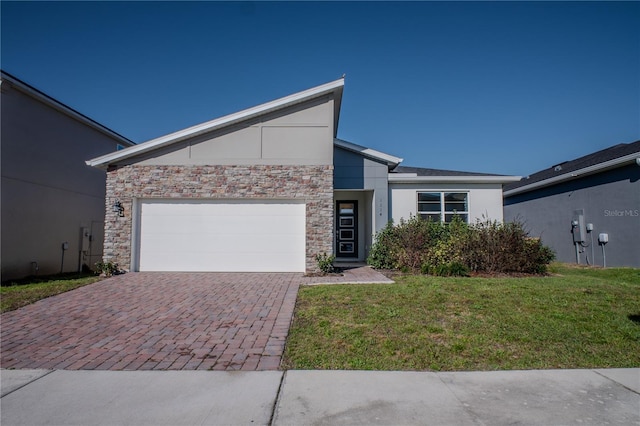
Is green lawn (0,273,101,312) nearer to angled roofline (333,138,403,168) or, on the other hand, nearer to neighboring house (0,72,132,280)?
neighboring house (0,72,132,280)

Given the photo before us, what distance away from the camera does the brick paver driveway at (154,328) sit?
4.18m

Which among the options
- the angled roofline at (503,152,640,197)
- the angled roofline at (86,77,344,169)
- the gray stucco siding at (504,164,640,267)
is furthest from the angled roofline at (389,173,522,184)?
the angled roofline at (86,77,344,169)

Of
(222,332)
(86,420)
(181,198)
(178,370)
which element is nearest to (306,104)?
(181,198)

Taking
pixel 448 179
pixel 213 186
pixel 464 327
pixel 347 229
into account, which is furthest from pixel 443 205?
pixel 464 327

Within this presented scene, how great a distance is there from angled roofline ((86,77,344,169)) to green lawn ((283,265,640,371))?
5612 millimetres

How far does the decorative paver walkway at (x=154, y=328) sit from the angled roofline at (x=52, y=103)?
6.55m

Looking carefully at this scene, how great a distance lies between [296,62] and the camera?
12039 mm

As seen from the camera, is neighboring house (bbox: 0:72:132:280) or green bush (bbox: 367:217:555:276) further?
green bush (bbox: 367:217:555:276)

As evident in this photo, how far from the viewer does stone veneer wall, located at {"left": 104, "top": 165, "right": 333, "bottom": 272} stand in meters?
10.5

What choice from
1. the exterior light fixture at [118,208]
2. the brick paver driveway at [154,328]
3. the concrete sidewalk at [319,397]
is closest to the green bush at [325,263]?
the brick paver driveway at [154,328]

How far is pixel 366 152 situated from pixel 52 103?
1051 centimetres

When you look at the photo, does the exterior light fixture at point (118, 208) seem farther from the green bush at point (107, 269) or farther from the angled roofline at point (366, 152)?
the angled roofline at point (366, 152)

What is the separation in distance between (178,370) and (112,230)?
26.6ft

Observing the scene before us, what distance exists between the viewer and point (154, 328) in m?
5.31
